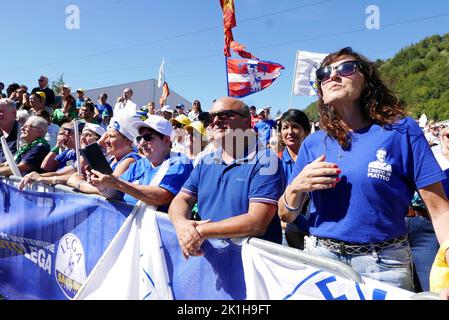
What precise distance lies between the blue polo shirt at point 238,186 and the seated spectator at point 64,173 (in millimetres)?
1699

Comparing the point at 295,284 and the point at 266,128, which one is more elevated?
the point at 266,128

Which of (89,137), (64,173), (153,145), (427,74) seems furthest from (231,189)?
(427,74)

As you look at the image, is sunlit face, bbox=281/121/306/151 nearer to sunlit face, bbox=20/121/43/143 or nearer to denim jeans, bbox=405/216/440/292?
denim jeans, bbox=405/216/440/292

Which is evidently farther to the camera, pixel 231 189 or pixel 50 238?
pixel 50 238

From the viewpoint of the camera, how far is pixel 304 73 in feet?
23.2

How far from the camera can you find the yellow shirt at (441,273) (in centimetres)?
142

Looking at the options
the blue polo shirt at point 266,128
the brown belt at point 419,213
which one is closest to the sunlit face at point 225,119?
the brown belt at point 419,213

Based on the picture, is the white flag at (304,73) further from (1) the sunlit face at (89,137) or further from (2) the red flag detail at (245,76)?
(1) the sunlit face at (89,137)

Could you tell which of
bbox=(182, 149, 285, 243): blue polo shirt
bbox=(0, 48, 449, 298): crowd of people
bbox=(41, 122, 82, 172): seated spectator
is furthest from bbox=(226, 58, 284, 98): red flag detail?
bbox=(182, 149, 285, 243): blue polo shirt

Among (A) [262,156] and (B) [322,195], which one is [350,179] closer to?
(B) [322,195]

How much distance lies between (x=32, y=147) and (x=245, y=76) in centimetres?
495

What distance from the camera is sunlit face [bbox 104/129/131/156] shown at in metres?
3.71

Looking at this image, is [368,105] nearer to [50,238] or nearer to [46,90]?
[50,238]

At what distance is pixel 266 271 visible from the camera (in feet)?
5.98
